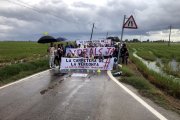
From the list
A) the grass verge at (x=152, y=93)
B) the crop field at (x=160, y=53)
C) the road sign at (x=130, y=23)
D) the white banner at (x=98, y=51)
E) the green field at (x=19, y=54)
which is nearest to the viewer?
the grass verge at (x=152, y=93)

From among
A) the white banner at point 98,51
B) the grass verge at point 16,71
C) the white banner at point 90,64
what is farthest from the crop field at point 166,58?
the grass verge at point 16,71

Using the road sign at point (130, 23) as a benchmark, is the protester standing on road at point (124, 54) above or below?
below

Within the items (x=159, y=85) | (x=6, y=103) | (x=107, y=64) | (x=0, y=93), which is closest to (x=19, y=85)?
(x=0, y=93)

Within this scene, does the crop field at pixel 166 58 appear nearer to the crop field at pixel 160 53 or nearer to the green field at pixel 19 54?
the crop field at pixel 160 53

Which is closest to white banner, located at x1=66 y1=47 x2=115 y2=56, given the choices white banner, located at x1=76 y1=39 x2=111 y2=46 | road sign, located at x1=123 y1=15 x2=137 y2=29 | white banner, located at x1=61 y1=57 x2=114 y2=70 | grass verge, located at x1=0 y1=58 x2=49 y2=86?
grass verge, located at x1=0 y1=58 x2=49 y2=86

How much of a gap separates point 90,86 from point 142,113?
5.82 metres

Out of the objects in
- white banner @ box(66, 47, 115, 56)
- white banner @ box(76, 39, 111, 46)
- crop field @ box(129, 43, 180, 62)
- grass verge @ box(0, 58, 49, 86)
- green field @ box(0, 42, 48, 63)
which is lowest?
crop field @ box(129, 43, 180, 62)

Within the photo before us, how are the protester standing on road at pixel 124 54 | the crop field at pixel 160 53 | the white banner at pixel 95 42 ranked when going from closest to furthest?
the protester standing on road at pixel 124 54 → the white banner at pixel 95 42 → the crop field at pixel 160 53

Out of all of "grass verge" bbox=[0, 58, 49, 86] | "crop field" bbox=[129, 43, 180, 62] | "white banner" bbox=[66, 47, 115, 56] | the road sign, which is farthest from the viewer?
"crop field" bbox=[129, 43, 180, 62]

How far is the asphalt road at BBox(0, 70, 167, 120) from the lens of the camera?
848cm

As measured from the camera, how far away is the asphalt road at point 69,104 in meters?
8.48

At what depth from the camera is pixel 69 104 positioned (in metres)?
10.1

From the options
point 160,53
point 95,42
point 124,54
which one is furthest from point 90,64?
point 160,53

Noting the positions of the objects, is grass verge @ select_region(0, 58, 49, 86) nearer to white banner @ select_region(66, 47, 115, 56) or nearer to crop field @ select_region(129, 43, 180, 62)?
white banner @ select_region(66, 47, 115, 56)
